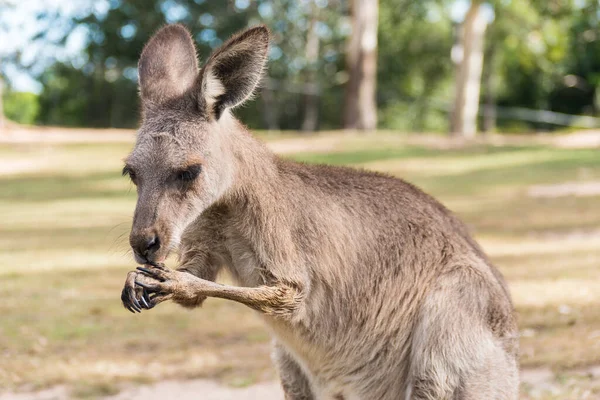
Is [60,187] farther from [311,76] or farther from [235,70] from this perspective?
[311,76]

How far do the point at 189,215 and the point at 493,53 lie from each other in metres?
33.5

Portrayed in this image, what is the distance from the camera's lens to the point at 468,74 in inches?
923

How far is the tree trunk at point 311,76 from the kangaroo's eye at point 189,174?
89.2ft

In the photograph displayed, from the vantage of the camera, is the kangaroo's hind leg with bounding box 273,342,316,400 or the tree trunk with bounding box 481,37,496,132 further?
the tree trunk with bounding box 481,37,496,132

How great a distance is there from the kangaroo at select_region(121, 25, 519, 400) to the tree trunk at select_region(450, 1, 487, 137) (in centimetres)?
1967

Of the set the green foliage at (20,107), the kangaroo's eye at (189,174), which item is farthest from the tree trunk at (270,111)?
the kangaroo's eye at (189,174)

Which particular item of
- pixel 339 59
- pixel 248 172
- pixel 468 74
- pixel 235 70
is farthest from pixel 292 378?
pixel 339 59

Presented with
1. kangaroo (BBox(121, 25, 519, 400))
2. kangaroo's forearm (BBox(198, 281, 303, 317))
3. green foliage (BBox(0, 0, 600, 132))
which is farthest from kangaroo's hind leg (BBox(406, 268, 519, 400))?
green foliage (BBox(0, 0, 600, 132))

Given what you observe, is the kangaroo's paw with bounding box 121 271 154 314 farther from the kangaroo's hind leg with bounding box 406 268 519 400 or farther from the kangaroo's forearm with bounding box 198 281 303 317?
the kangaroo's hind leg with bounding box 406 268 519 400

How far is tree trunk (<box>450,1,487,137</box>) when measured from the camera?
2288cm

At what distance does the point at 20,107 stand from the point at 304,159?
1948 centimetres

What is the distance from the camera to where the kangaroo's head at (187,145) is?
10.6ft

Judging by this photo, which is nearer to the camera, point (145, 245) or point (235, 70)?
point (145, 245)

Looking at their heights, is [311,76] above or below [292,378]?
above
